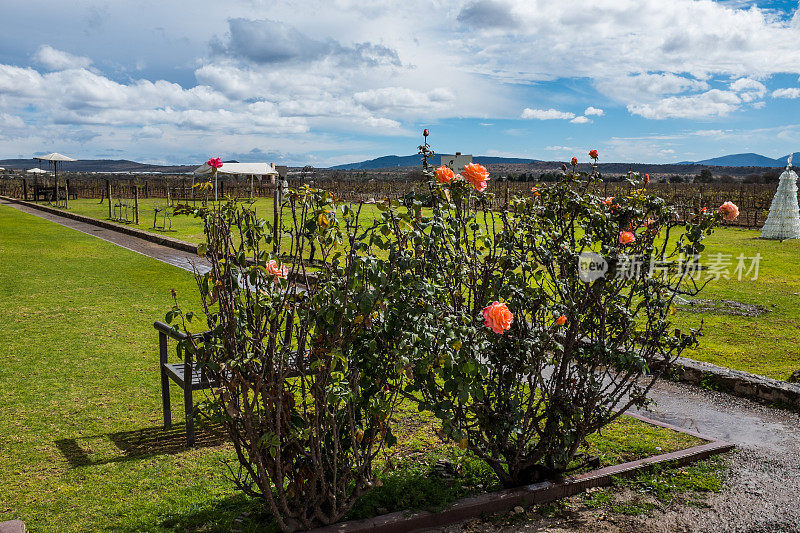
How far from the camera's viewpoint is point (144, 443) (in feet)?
13.0

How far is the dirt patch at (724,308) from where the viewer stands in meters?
8.41

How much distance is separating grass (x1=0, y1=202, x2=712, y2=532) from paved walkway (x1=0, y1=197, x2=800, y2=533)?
0.42 m

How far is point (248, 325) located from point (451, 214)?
1127mm

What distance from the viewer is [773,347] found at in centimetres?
668

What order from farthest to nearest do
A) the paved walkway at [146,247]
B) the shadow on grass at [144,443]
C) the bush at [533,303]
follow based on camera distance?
1. the paved walkway at [146,247]
2. the shadow on grass at [144,443]
3. the bush at [533,303]

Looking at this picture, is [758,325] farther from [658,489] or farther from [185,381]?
[185,381]

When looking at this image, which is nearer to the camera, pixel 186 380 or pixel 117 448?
pixel 186 380

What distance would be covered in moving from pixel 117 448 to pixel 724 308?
7.85m

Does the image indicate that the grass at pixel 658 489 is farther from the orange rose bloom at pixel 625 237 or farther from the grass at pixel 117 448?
the orange rose bloom at pixel 625 237

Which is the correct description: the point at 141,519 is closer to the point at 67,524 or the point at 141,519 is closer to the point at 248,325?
the point at 67,524

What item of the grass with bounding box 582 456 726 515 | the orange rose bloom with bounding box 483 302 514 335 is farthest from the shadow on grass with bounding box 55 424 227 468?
the grass with bounding box 582 456 726 515

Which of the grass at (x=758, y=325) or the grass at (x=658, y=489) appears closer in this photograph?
the grass at (x=658, y=489)

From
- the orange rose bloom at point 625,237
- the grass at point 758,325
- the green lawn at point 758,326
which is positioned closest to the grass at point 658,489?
the grass at point 758,325

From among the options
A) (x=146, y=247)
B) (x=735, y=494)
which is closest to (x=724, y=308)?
(x=735, y=494)
